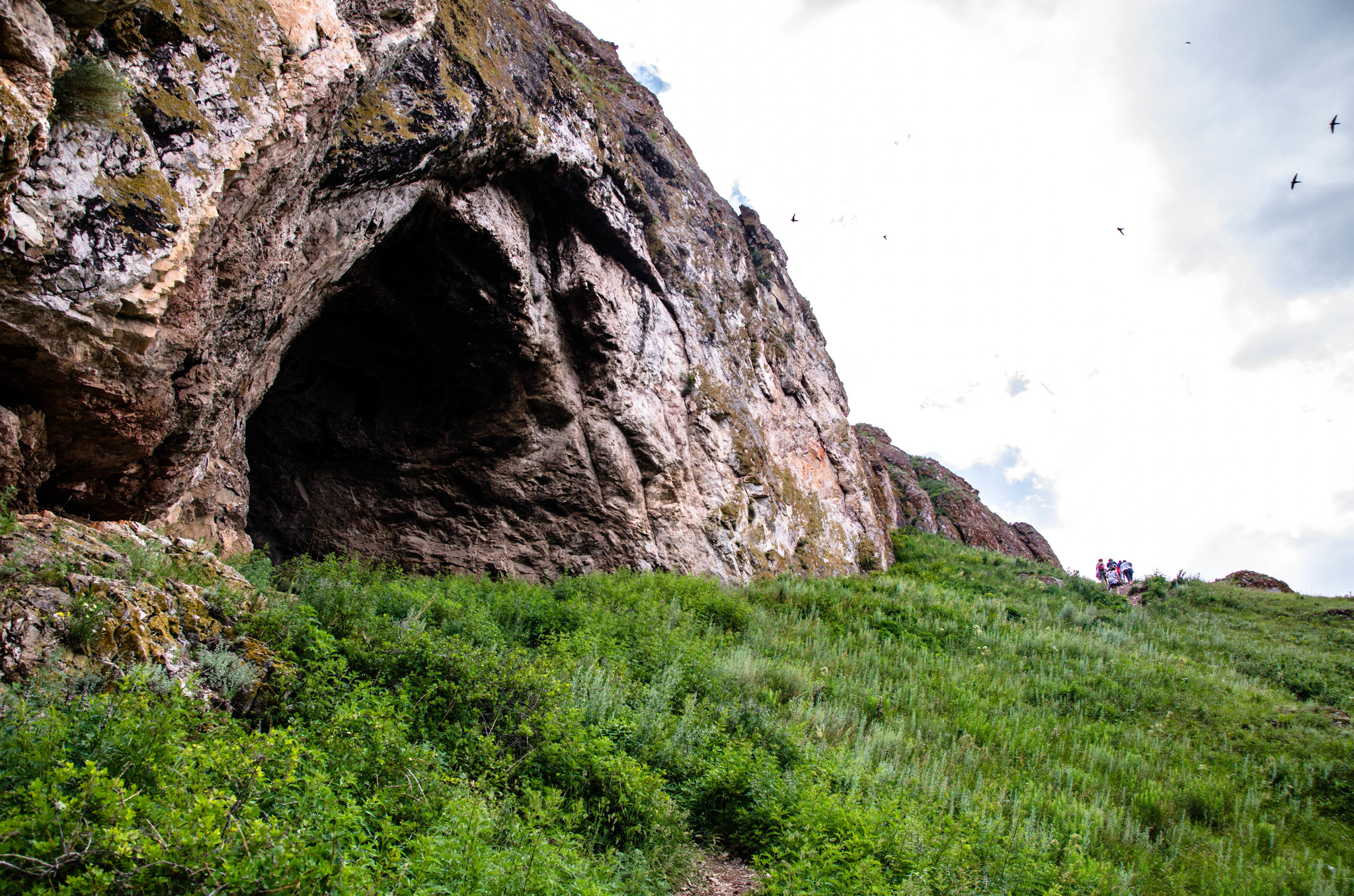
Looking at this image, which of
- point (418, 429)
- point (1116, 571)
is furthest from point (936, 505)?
point (418, 429)

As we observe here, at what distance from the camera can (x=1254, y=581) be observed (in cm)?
2306

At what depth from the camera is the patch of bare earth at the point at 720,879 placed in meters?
3.89

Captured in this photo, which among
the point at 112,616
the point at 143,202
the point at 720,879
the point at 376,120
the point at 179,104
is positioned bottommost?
the point at 720,879

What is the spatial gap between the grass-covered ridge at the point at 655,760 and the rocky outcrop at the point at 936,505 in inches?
557

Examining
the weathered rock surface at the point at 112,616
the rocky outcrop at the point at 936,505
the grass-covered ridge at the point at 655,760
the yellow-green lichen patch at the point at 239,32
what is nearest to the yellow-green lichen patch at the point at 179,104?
the yellow-green lichen patch at the point at 239,32

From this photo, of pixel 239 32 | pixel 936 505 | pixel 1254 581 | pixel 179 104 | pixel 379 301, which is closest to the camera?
pixel 179 104

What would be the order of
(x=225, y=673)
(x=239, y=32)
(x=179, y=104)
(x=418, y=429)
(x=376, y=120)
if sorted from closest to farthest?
(x=225, y=673) < (x=179, y=104) < (x=239, y=32) < (x=376, y=120) < (x=418, y=429)

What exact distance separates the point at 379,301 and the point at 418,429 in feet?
7.58

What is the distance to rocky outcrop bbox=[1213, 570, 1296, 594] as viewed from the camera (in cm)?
2217

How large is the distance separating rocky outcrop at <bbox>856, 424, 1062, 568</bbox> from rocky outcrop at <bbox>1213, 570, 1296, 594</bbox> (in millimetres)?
6238

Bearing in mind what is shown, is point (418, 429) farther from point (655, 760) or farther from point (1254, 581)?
point (1254, 581)

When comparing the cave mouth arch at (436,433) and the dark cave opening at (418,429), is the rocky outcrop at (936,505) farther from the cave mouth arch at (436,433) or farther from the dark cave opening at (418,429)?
the dark cave opening at (418,429)

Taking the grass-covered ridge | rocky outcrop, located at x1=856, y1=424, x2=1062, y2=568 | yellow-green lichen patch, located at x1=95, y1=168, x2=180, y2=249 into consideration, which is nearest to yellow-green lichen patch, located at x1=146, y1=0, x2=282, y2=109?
yellow-green lichen patch, located at x1=95, y1=168, x2=180, y2=249

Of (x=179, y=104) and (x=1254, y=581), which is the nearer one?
(x=179, y=104)
